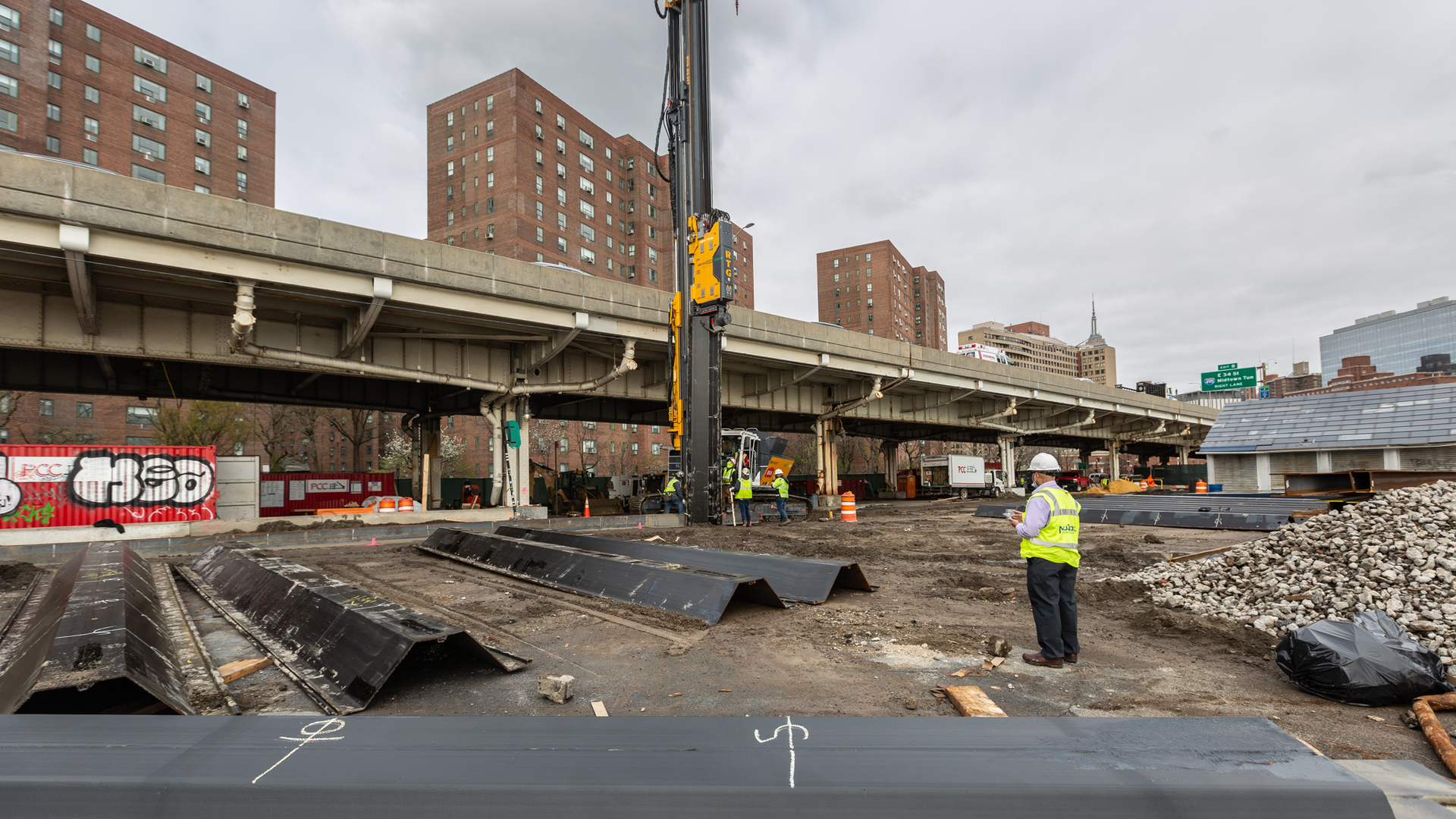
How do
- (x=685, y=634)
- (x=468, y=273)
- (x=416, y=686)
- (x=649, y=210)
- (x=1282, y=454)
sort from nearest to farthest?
(x=416, y=686), (x=685, y=634), (x=468, y=273), (x=1282, y=454), (x=649, y=210)

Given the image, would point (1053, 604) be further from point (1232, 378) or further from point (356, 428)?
point (1232, 378)

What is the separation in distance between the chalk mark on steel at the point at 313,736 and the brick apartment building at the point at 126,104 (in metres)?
55.1

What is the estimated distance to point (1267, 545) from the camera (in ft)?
28.5

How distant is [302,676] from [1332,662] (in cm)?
757

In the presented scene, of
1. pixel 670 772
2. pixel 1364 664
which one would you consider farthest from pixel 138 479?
pixel 1364 664

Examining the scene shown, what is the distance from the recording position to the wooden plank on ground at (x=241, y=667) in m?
5.46

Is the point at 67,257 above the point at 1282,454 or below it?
above

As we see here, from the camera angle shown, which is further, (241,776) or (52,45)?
(52,45)

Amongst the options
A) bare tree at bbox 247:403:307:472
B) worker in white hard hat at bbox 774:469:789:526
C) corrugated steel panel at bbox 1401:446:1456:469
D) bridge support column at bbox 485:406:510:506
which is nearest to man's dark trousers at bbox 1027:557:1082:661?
worker in white hard hat at bbox 774:469:789:526

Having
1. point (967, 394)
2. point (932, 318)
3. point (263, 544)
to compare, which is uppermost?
point (932, 318)

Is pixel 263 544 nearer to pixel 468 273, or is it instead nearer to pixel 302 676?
pixel 468 273

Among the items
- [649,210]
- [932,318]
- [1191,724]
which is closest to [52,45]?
[649,210]

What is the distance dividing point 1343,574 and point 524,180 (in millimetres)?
65023

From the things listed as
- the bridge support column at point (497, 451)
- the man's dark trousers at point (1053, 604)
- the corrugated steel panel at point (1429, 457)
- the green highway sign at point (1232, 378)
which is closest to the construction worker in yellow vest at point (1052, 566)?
the man's dark trousers at point (1053, 604)
